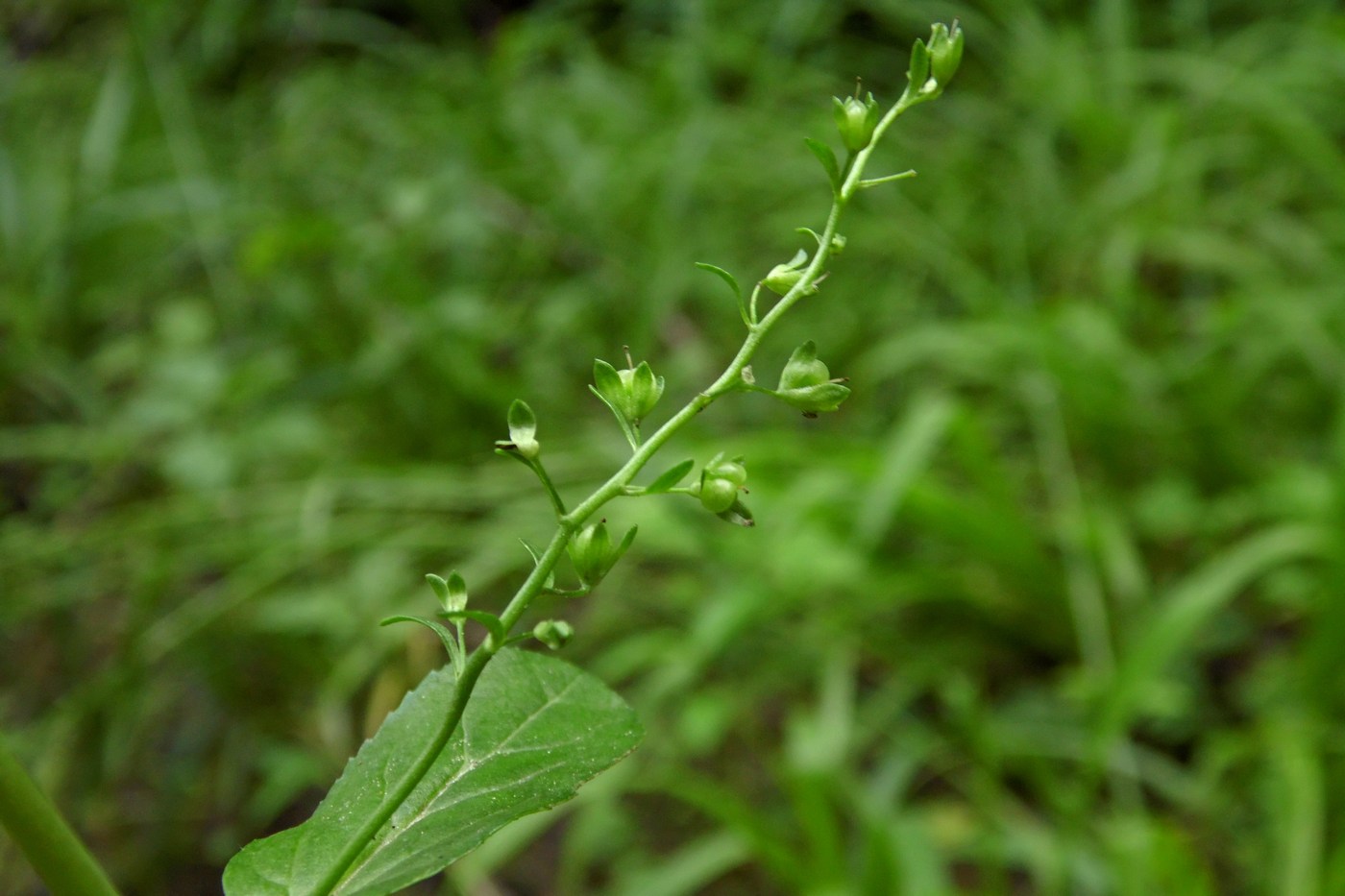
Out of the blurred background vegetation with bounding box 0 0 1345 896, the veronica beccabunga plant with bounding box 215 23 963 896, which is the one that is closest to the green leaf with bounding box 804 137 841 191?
the veronica beccabunga plant with bounding box 215 23 963 896

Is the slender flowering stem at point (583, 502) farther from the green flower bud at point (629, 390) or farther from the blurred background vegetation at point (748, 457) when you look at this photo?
the blurred background vegetation at point (748, 457)

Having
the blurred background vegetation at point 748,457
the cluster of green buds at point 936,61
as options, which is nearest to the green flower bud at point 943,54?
the cluster of green buds at point 936,61

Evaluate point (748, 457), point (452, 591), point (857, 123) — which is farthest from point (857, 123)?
point (748, 457)

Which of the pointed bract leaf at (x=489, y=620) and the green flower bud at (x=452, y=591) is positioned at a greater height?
the pointed bract leaf at (x=489, y=620)

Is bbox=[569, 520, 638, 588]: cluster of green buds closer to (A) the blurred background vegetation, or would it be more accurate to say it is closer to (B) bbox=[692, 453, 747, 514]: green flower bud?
(B) bbox=[692, 453, 747, 514]: green flower bud

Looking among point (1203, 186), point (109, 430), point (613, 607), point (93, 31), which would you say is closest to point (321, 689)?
point (613, 607)

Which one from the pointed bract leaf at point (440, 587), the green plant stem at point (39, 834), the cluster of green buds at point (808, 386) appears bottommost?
the green plant stem at point (39, 834)

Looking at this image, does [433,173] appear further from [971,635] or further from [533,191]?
[971,635]

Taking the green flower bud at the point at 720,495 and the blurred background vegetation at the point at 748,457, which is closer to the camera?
the green flower bud at the point at 720,495
